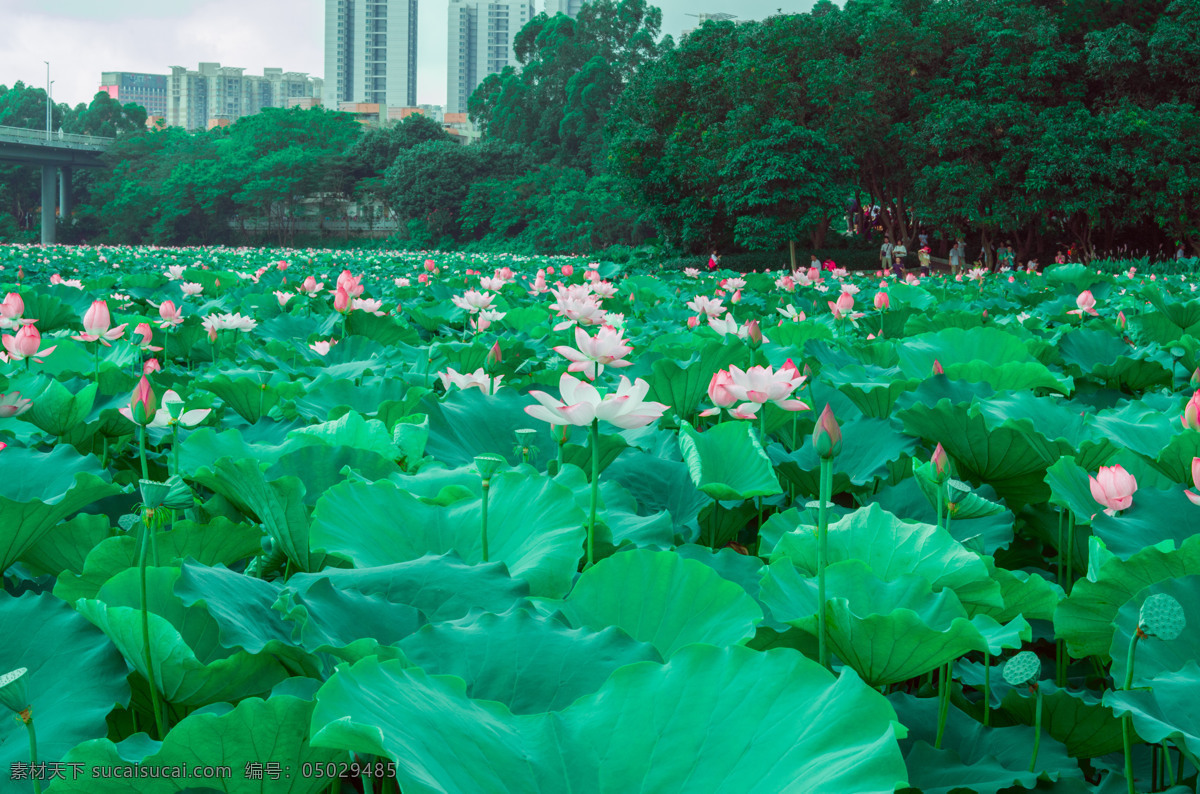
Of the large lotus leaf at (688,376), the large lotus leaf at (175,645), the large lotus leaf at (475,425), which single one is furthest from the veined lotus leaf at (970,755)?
the large lotus leaf at (688,376)

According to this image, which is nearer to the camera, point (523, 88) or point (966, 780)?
point (966, 780)

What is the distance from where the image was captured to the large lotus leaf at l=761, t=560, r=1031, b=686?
2.07ft

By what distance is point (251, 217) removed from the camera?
39188 mm

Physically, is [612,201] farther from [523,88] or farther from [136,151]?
[136,151]

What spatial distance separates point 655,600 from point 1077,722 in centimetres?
38

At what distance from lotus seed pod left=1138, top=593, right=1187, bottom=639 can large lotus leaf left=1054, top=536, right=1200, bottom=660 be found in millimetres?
157

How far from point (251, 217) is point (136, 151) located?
6933 mm

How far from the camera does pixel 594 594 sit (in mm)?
688

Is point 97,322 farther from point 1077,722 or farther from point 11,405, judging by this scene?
point 1077,722

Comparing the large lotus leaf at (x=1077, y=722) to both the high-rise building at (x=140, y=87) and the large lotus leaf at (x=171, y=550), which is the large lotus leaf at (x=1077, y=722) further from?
the high-rise building at (x=140, y=87)

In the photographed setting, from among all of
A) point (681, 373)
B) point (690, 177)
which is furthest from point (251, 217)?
point (681, 373)

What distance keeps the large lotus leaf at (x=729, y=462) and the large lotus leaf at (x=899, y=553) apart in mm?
200

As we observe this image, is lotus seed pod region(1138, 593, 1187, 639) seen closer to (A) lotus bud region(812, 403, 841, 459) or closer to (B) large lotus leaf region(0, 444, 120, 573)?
(A) lotus bud region(812, 403, 841, 459)

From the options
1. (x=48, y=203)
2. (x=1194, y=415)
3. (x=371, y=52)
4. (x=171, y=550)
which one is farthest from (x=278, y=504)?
(x=371, y=52)
